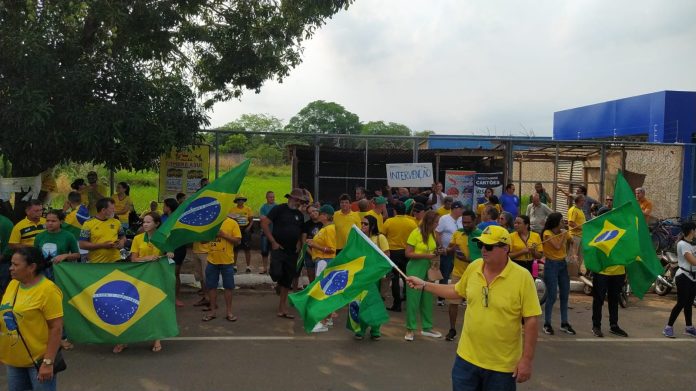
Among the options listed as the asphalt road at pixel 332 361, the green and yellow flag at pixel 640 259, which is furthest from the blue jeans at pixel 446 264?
the green and yellow flag at pixel 640 259

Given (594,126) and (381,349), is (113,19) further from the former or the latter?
(594,126)

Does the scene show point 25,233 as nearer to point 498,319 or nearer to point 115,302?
point 115,302

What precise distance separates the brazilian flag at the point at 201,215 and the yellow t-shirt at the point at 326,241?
4.97ft

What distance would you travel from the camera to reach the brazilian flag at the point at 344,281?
6.03 metres

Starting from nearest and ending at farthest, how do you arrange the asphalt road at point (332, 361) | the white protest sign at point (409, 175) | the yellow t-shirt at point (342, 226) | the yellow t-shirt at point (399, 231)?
1. the asphalt road at point (332, 361)
2. the yellow t-shirt at point (342, 226)
3. the yellow t-shirt at point (399, 231)
4. the white protest sign at point (409, 175)

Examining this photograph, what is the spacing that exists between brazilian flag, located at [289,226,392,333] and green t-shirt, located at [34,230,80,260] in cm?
282

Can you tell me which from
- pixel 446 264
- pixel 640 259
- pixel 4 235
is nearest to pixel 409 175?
pixel 446 264

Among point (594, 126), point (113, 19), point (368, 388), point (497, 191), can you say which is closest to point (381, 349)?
point (368, 388)

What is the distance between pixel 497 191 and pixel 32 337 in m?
11.8

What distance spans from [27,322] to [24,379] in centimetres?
46

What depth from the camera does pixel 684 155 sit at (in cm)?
1483

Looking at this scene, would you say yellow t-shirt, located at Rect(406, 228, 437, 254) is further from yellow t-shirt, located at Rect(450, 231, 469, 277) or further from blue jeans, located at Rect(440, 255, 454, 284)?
blue jeans, located at Rect(440, 255, 454, 284)

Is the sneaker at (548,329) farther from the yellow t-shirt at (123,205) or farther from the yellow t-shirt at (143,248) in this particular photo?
the yellow t-shirt at (123,205)

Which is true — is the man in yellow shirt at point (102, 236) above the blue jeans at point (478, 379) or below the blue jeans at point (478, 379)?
above
